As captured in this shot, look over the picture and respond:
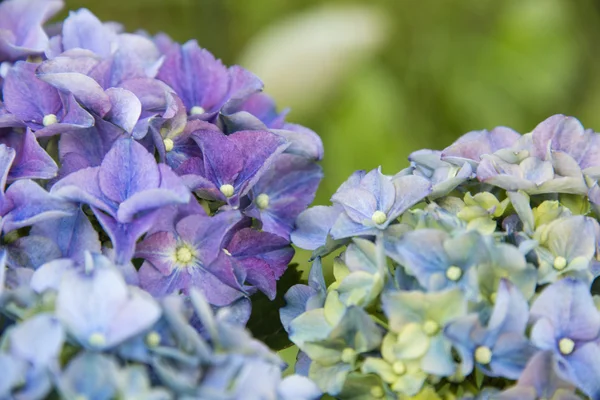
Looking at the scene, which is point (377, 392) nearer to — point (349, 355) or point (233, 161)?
point (349, 355)

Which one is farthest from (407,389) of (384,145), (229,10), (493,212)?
(229,10)

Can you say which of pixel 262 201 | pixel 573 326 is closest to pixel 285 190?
pixel 262 201

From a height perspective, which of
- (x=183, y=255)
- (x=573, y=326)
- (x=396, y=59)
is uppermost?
(x=573, y=326)

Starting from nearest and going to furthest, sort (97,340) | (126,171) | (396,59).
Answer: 1. (97,340)
2. (126,171)
3. (396,59)

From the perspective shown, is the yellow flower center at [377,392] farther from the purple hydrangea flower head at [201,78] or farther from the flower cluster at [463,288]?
the purple hydrangea flower head at [201,78]

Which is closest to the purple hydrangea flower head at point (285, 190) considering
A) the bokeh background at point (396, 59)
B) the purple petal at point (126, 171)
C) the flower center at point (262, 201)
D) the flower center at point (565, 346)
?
the flower center at point (262, 201)

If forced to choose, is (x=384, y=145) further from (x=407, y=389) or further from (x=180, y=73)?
(x=407, y=389)
